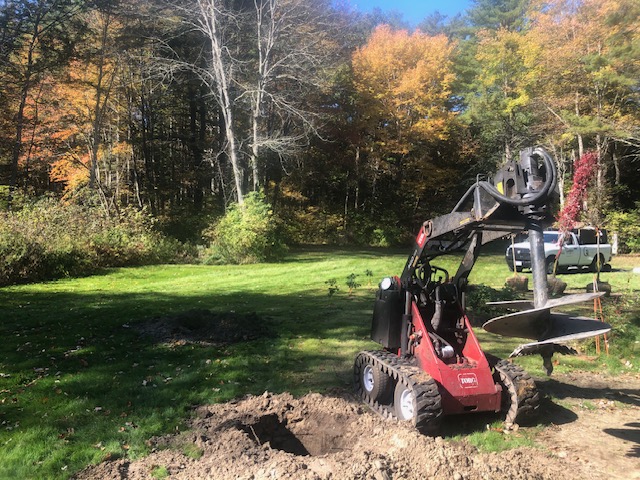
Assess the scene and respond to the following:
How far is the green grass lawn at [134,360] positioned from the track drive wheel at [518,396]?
6.58 ft

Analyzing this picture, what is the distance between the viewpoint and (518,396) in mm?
4453

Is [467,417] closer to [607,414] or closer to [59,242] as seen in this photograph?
[607,414]

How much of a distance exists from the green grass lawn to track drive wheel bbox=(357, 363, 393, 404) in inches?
31.0

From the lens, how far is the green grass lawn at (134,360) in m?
4.35

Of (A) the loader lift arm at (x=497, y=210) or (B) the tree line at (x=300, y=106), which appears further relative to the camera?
(B) the tree line at (x=300, y=106)

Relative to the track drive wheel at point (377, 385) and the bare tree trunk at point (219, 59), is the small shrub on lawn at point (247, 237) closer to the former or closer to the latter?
the bare tree trunk at point (219, 59)

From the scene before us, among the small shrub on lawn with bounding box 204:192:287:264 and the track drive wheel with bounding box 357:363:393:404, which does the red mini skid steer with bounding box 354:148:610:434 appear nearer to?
the track drive wheel with bounding box 357:363:393:404

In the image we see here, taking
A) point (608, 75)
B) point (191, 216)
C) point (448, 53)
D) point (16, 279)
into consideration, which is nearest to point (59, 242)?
point (16, 279)

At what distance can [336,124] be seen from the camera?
3131 centimetres

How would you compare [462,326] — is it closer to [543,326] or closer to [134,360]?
[543,326]

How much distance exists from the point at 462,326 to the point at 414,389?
3.66ft

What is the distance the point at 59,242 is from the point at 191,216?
45.0 ft

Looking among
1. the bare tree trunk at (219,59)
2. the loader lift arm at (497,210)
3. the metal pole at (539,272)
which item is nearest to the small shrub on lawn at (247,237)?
the bare tree trunk at (219,59)

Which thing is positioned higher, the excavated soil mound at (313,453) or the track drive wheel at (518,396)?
the track drive wheel at (518,396)
